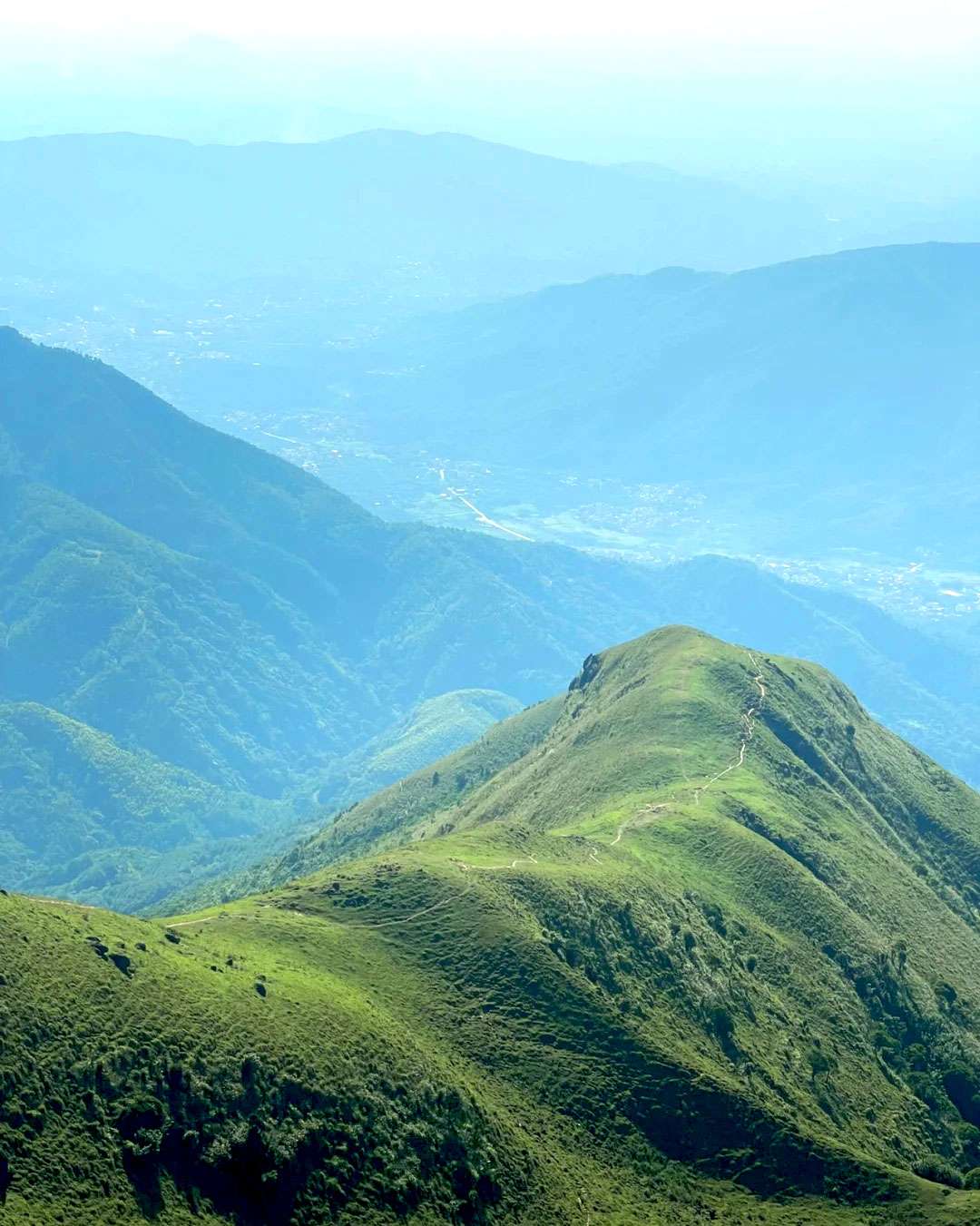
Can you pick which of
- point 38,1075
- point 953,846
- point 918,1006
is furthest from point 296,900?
point 953,846

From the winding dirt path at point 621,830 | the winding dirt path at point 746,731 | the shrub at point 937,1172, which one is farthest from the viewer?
the winding dirt path at point 746,731

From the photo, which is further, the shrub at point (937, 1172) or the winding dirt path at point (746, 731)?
the winding dirt path at point (746, 731)

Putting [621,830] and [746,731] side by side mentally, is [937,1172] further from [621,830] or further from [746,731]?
[746,731]

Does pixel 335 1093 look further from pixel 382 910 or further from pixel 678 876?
pixel 678 876

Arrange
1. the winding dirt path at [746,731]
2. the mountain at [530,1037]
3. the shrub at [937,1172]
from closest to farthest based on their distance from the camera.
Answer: the mountain at [530,1037], the shrub at [937,1172], the winding dirt path at [746,731]

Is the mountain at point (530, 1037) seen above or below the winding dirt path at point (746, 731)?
below

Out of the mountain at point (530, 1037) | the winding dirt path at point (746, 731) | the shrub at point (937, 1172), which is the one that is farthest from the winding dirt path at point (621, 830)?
the shrub at point (937, 1172)

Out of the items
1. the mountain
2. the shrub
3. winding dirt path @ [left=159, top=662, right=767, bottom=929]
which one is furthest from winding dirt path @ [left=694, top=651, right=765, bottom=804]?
the shrub

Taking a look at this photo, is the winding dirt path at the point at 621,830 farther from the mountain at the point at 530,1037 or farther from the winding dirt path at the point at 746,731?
the mountain at the point at 530,1037
